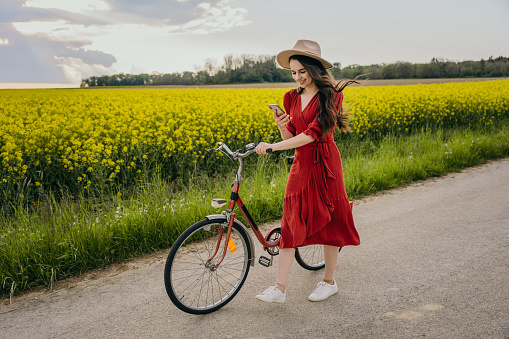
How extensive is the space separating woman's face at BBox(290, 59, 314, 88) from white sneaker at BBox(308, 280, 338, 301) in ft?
5.15

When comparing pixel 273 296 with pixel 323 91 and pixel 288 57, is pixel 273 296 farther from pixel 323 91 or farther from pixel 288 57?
pixel 288 57

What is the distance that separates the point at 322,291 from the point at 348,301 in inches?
8.3

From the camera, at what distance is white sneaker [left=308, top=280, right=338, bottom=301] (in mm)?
3289

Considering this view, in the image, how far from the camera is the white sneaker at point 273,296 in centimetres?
314

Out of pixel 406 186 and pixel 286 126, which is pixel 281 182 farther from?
pixel 286 126

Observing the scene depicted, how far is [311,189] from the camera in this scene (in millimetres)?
3096

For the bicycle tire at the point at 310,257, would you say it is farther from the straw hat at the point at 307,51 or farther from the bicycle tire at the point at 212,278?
the straw hat at the point at 307,51

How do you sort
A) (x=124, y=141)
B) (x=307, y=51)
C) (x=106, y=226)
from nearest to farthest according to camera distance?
1. (x=307, y=51)
2. (x=106, y=226)
3. (x=124, y=141)

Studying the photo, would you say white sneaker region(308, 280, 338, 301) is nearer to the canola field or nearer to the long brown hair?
the long brown hair

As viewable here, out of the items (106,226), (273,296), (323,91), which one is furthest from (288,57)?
(106,226)

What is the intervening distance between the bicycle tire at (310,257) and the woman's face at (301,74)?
1503 millimetres

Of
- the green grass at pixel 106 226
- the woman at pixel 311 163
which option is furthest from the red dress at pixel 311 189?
the green grass at pixel 106 226

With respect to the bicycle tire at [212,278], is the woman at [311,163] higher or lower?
higher

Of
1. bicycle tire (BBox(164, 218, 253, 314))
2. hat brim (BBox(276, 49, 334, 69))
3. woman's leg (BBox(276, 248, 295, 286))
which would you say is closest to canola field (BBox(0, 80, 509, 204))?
hat brim (BBox(276, 49, 334, 69))
